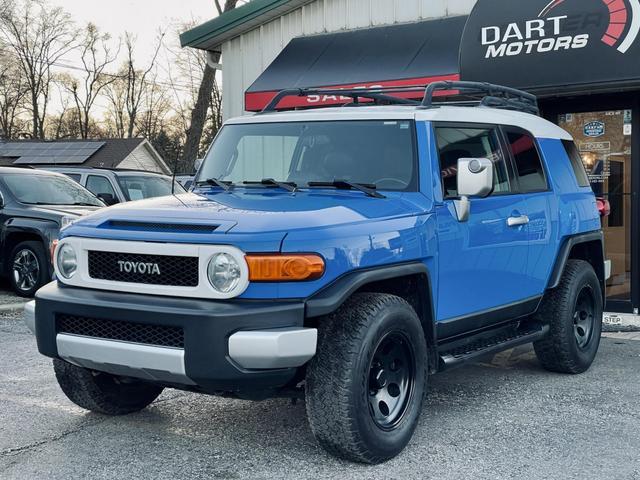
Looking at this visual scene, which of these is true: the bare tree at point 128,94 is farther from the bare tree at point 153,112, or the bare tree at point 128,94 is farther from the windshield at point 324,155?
the windshield at point 324,155

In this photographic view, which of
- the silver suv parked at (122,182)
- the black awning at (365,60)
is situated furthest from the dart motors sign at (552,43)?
the silver suv parked at (122,182)

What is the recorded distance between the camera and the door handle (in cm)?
562

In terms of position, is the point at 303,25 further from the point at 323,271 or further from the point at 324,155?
the point at 323,271

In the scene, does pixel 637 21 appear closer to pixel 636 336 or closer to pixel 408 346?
pixel 636 336

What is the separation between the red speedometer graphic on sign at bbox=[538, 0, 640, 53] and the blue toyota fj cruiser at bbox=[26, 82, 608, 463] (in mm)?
2852

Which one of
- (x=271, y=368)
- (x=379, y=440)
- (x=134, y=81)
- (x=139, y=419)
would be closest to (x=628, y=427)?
(x=379, y=440)

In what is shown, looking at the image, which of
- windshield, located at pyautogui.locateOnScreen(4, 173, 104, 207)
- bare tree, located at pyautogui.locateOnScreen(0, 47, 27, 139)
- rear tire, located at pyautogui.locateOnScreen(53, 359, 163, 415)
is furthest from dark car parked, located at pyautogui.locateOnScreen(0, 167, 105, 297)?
bare tree, located at pyautogui.locateOnScreen(0, 47, 27, 139)

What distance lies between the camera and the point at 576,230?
6629mm

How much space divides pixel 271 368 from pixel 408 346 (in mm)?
958

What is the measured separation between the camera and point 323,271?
4.10m

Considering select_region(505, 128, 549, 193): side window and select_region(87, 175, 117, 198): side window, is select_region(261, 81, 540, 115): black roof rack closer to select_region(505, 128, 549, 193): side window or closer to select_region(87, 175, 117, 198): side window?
select_region(505, 128, 549, 193): side window

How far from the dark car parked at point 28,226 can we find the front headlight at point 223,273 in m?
6.74

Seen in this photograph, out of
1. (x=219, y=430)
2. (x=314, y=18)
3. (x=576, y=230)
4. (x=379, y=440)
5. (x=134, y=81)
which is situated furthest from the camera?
(x=134, y=81)

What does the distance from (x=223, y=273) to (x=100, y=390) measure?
153 cm
